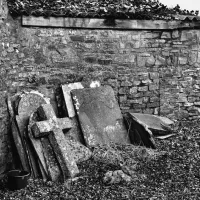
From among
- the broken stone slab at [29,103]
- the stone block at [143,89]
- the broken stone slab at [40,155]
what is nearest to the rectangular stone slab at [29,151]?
the broken stone slab at [40,155]

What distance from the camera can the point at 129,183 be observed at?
15.6ft

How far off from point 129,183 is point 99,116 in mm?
1833

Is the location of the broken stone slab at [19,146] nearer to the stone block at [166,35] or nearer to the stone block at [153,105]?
the stone block at [153,105]

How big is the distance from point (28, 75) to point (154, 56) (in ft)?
8.93

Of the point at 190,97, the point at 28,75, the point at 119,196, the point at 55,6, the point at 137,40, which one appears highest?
the point at 55,6

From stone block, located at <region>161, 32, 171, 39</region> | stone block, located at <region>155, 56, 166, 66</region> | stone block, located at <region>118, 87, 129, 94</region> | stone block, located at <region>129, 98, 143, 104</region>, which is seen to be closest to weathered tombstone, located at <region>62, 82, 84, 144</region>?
stone block, located at <region>118, 87, 129, 94</region>

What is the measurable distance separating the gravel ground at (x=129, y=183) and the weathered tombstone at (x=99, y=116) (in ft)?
1.19

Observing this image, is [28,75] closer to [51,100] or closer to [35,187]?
[51,100]

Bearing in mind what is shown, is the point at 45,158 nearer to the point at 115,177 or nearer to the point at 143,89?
the point at 115,177

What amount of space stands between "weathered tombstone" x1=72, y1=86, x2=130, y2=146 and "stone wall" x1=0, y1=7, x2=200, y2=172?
0.50 meters

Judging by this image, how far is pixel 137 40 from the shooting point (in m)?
7.13

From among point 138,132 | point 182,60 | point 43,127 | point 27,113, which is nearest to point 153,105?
point 182,60

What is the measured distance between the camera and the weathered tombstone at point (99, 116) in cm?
611

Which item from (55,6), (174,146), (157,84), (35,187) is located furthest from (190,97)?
(35,187)
